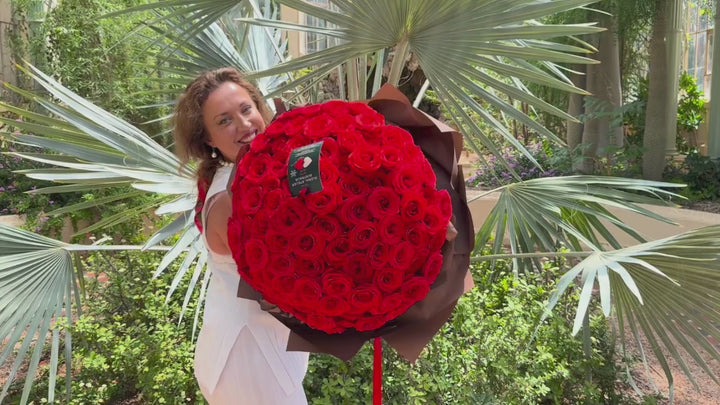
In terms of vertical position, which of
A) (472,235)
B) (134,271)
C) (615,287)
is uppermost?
(472,235)

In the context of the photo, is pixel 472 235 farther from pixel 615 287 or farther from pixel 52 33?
pixel 52 33

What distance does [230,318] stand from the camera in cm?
121

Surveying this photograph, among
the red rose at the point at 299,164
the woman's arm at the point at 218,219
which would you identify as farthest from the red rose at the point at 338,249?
the woman's arm at the point at 218,219

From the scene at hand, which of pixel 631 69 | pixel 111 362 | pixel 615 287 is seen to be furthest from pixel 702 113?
pixel 111 362

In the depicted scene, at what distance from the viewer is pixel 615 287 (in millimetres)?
1669

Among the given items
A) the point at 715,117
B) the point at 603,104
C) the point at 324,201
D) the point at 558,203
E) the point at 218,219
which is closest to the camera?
the point at 324,201

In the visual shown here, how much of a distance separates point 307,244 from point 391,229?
0.11m

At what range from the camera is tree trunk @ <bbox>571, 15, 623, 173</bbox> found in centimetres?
Answer: 635

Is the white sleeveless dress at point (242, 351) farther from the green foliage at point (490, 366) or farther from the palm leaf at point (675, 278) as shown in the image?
the green foliage at point (490, 366)

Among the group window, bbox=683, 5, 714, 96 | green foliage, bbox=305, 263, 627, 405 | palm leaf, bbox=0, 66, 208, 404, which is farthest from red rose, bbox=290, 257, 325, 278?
window, bbox=683, 5, 714, 96

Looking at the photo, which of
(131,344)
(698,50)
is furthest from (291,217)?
(698,50)

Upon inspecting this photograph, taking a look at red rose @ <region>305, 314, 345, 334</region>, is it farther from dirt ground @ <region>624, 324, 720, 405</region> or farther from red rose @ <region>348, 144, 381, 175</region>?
dirt ground @ <region>624, 324, 720, 405</region>

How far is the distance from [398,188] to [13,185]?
655cm

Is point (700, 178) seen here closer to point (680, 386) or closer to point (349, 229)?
point (680, 386)
